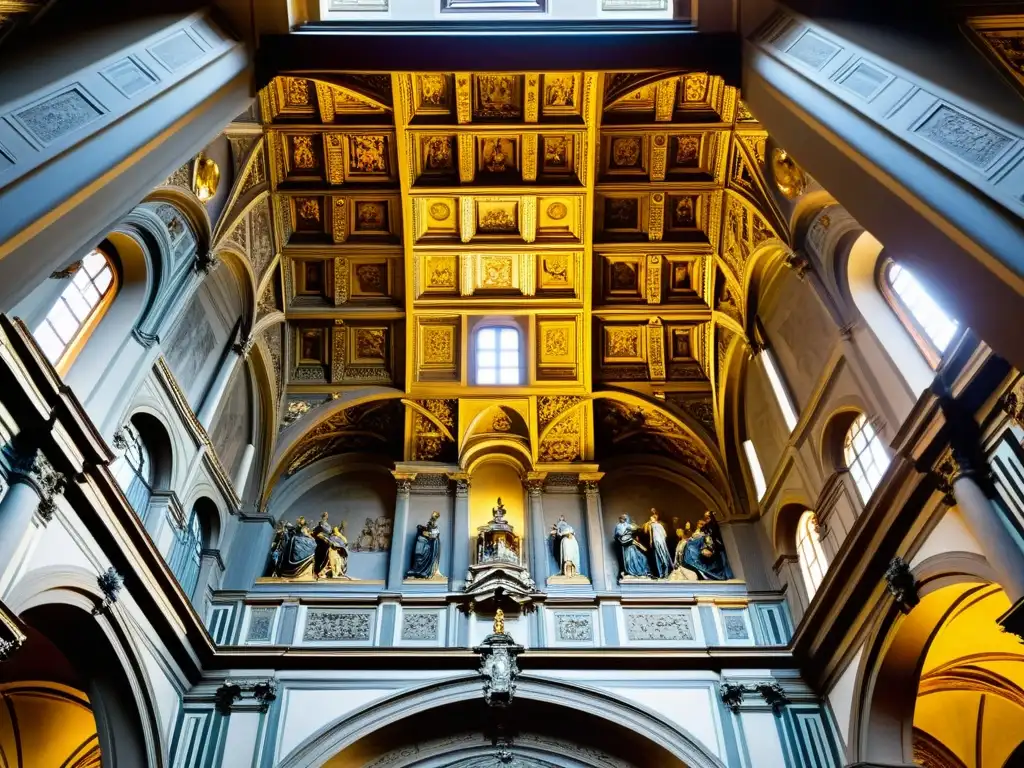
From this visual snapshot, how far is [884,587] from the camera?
9586mm

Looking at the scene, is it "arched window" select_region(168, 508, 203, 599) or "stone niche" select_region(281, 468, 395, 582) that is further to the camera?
"stone niche" select_region(281, 468, 395, 582)

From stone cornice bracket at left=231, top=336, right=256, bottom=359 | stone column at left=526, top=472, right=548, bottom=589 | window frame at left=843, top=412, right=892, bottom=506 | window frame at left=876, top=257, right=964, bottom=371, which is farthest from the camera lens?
stone column at left=526, top=472, right=548, bottom=589

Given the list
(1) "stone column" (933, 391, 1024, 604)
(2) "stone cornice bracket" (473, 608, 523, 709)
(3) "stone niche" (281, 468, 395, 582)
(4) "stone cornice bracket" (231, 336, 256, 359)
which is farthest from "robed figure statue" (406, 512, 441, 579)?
(1) "stone column" (933, 391, 1024, 604)

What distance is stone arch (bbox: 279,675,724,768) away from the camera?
10875mm

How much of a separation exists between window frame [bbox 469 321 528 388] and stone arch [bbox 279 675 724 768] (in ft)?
19.6

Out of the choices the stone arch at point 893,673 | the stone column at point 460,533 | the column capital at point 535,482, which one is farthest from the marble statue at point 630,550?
the stone arch at point 893,673

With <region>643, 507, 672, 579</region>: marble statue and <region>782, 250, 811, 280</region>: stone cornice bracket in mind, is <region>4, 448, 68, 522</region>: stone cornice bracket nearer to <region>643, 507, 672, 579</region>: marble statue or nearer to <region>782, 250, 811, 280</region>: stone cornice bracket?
<region>643, 507, 672, 579</region>: marble statue

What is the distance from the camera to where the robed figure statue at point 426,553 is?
1363cm

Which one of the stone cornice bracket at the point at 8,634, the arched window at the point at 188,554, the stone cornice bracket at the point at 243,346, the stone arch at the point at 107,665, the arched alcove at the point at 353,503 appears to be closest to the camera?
the stone cornice bracket at the point at 8,634

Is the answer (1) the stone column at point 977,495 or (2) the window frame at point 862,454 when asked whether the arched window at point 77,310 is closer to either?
(1) the stone column at point 977,495

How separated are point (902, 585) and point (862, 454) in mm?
2148

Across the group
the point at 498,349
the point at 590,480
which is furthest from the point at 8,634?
the point at 498,349

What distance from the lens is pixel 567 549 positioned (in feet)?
45.9

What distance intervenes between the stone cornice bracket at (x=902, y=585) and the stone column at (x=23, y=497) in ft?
28.7
